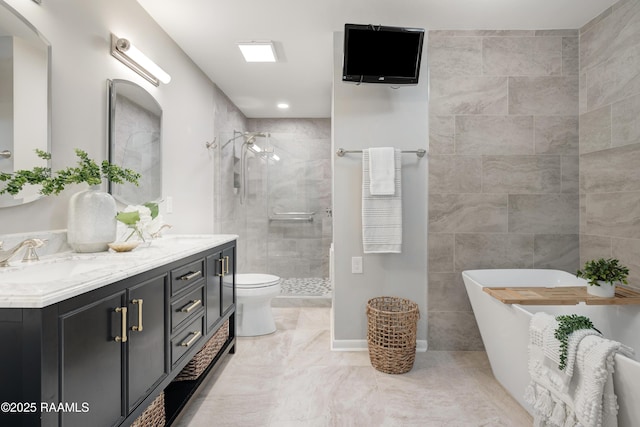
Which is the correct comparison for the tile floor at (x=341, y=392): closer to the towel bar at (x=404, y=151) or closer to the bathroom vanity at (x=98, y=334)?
the bathroom vanity at (x=98, y=334)

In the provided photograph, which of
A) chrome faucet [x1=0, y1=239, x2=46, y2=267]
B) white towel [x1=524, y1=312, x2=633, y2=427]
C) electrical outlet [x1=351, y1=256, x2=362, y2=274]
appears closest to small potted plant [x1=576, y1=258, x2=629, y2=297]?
white towel [x1=524, y1=312, x2=633, y2=427]

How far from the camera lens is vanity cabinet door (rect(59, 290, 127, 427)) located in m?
0.93

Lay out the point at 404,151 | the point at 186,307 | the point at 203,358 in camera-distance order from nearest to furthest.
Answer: the point at 186,307 < the point at 203,358 < the point at 404,151

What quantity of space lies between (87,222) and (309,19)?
6.07ft

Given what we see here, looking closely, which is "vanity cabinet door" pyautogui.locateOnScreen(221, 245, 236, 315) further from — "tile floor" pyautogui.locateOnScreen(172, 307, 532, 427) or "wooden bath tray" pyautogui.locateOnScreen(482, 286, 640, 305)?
"wooden bath tray" pyautogui.locateOnScreen(482, 286, 640, 305)

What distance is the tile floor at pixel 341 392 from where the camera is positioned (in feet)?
5.80

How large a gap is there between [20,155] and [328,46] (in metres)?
2.16

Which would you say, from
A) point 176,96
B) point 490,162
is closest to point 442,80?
point 490,162

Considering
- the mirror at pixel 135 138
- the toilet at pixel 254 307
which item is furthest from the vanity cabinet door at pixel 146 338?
the toilet at pixel 254 307

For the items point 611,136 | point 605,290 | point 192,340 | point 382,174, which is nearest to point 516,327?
point 605,290

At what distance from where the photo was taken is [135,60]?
2.04m

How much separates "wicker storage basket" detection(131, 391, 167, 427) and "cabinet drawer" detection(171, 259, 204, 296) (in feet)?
1.47

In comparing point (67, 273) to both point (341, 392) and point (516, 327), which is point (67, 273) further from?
point (516, 327)

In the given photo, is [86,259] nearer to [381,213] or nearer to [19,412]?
[19,412]
